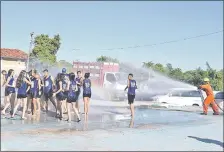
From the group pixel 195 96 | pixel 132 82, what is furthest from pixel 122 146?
pixel 195 96

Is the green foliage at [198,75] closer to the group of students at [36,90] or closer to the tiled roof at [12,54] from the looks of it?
the tiled roof at [12,54]

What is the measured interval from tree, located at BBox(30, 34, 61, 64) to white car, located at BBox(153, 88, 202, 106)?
18618 mm

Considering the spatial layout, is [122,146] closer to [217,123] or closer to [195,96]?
[217,123]

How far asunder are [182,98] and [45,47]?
22076mm

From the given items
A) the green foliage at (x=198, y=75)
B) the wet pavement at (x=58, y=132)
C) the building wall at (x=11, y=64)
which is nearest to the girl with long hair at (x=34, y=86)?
the wet pavement at (x=58, y=132)

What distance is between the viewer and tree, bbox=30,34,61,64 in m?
40.4

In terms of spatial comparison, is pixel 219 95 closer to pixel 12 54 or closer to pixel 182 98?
pixel 182 98

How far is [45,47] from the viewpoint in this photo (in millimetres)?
41656

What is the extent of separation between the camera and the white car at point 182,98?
23.6 m

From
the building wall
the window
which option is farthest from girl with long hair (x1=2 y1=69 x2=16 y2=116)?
the building wall

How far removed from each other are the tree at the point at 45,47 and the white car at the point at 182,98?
18.6 meters

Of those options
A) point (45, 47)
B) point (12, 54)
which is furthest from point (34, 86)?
point (12, 54)

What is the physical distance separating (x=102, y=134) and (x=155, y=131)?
183cm

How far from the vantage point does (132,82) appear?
42.9ft
